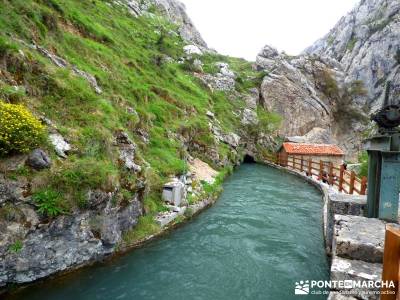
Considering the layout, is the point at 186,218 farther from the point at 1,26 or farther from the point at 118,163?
the point at 1,26

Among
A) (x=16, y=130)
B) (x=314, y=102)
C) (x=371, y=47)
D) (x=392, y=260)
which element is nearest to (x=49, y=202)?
(x=16, y=130)

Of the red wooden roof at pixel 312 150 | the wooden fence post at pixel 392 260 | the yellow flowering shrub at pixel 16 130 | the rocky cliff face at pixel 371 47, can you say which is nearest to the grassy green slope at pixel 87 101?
the yellow flowering shrub at pixel 16 130

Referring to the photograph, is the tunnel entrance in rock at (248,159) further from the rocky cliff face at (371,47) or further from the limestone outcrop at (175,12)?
the limestone outcrop at (175,12)

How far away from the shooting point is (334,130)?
54594 millimetres

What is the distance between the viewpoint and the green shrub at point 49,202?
758cm

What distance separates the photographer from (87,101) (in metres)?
11.8

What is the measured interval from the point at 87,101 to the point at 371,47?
3201 inches

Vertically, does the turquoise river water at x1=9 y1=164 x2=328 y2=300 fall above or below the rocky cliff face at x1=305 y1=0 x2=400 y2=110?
below

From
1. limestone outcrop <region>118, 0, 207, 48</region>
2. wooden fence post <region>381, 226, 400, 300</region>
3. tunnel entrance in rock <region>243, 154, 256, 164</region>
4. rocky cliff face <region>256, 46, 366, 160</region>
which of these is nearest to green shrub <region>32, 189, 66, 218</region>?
wooden fence post <region>381, 226, 400, 300</region>

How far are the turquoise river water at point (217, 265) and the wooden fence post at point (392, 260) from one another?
17.9 feet

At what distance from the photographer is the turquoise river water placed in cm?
777

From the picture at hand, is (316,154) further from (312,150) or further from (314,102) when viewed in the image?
(314,102)

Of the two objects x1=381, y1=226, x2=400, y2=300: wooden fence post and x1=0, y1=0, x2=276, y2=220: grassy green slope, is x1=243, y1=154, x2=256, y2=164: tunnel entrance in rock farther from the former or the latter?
x1=381, y1=226, x2=400, y2=300: wooden fence post

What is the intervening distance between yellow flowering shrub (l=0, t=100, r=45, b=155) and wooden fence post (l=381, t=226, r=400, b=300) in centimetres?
814
